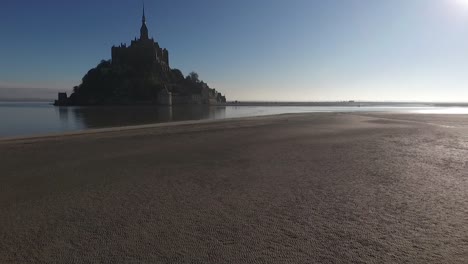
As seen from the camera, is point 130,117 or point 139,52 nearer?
point 130,117

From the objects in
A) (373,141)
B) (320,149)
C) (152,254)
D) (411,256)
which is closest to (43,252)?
(152,254)

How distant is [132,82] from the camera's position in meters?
157

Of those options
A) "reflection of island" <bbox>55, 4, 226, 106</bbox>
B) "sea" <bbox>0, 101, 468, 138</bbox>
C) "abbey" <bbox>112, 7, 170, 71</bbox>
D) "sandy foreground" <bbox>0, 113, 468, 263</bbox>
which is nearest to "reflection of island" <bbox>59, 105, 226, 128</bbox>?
"sea" <bbox>0, 101, 468, 138</bbox>

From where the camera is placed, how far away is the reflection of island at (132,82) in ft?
509

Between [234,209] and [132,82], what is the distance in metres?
159

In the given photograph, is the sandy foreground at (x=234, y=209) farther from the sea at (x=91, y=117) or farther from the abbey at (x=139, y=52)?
the abbey at (x=139, y=52)

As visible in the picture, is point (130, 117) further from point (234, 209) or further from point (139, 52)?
point (139, 52)

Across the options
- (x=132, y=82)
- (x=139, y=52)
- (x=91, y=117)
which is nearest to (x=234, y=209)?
(x=91, y=117)

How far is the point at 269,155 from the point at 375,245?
28.9ft

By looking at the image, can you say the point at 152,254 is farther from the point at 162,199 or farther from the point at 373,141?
the point at 373,141

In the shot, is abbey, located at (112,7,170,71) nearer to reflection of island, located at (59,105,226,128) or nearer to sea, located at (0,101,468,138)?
sea, located at (0,101,468,138)

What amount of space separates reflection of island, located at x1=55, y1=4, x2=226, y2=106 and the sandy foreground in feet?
465

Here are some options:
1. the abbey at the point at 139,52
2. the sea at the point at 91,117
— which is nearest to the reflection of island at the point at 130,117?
the sea at the point at 91,117

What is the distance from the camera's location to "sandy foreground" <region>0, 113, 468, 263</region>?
4.96 m
